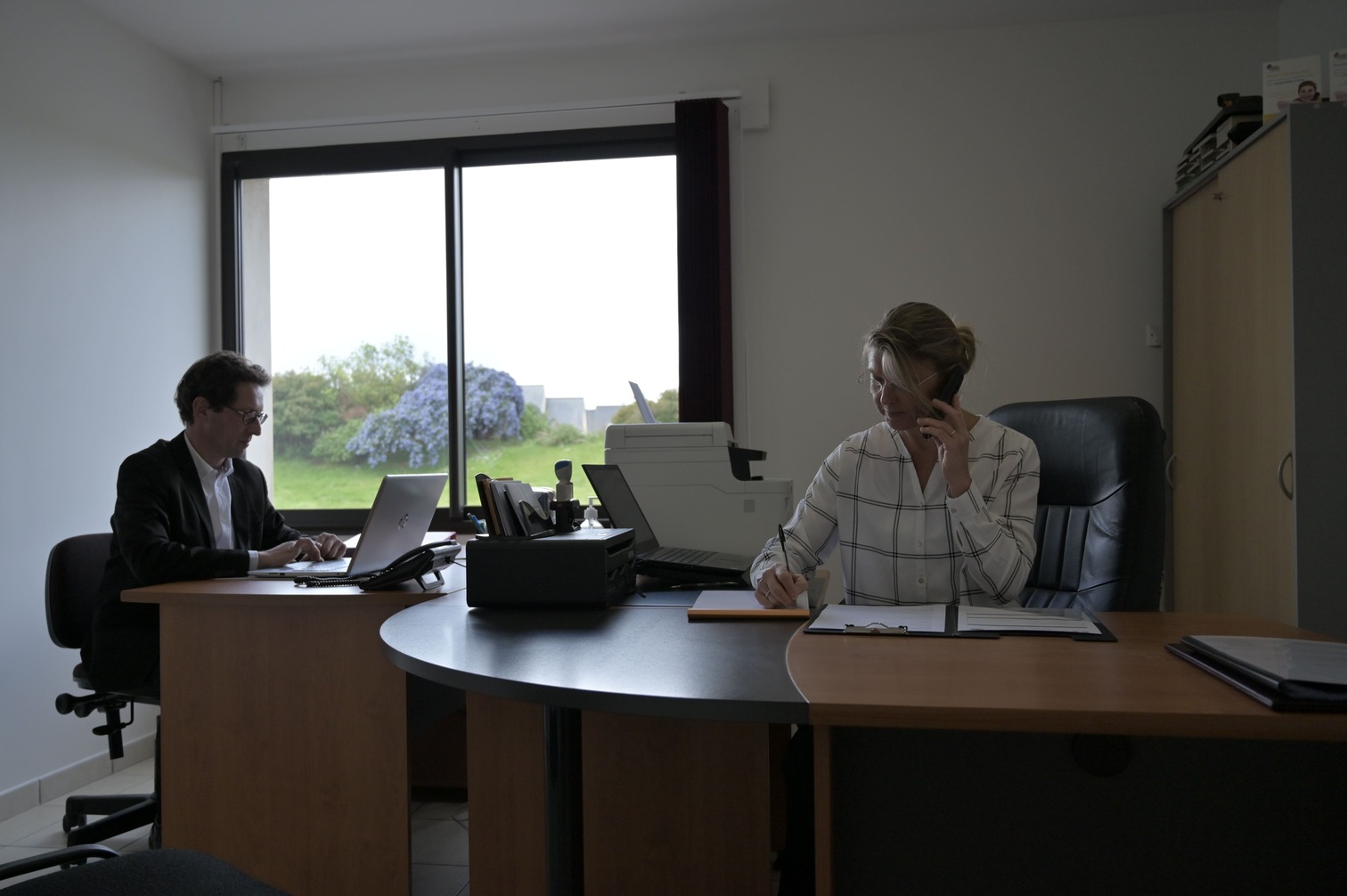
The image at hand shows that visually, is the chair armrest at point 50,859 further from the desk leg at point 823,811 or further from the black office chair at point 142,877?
the desk leg at point 823,811

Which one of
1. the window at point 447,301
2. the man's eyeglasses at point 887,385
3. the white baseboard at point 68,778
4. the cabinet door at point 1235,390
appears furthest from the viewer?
the window at point 447,301

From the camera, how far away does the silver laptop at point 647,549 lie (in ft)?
6.86

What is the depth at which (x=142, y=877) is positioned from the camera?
3.76 feet

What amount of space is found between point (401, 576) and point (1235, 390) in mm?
2524

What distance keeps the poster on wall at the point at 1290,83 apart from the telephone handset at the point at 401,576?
2.57 metres

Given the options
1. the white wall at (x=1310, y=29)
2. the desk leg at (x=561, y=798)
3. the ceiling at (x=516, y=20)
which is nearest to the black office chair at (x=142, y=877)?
the desk leg at (x=561, y=798)

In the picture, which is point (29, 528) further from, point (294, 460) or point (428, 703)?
point (428, 703)

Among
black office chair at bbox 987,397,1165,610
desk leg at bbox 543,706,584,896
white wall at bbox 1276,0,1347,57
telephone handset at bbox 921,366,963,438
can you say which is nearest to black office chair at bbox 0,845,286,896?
desk leg at bbox 543,706,584,896

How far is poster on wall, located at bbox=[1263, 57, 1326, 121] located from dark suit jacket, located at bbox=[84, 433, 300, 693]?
3.05 metres

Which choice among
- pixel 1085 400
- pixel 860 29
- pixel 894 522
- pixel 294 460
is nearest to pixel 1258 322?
pixel 1085 400

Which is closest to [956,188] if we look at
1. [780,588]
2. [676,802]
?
[780,588]

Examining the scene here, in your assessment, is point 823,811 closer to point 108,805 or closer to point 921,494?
point 921,494

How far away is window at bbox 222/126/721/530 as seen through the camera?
3.98 metres

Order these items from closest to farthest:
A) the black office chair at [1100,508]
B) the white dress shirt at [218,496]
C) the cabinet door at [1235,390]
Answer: the black office chair at [1100,508] → the cabinet door at [1235,390] → the white dress shirt at [218,496]
